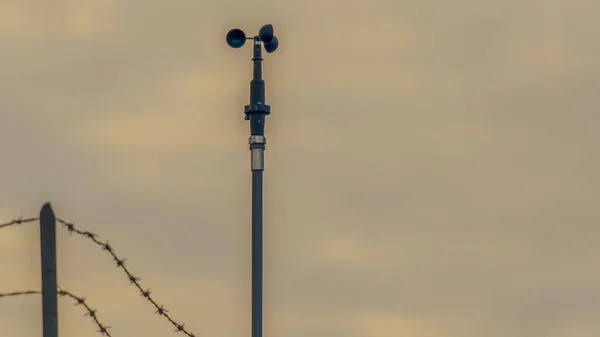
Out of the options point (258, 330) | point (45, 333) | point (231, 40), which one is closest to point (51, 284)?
point (45, 333)

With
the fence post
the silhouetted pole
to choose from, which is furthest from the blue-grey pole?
the fence post

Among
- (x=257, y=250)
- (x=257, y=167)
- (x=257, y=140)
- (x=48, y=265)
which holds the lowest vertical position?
(x=48, y=265)

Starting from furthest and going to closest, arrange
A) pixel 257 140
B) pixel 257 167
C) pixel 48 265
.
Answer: pixel 257 167, pixel 257 140, pixel 48 265

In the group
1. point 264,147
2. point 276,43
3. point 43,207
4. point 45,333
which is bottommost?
point 45,333

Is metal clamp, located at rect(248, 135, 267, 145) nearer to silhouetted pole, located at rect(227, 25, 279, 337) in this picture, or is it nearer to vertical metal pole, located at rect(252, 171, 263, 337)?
silhouetted pole, located at rect(227, 25, 279, 337)

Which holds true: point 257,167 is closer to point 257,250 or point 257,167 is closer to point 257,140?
point 257,140

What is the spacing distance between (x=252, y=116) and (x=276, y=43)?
1240 millimetres

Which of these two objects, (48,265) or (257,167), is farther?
(257,167)

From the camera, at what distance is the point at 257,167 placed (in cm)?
2525

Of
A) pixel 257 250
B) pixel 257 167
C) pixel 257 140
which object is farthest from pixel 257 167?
pixel 257 250

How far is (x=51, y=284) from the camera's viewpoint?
20.9 meters

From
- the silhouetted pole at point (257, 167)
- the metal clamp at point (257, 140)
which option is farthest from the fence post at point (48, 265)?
the metal clamp at point (257, 140)

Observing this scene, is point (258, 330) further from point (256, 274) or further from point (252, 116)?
point (252, 116)

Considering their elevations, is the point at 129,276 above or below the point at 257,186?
below
